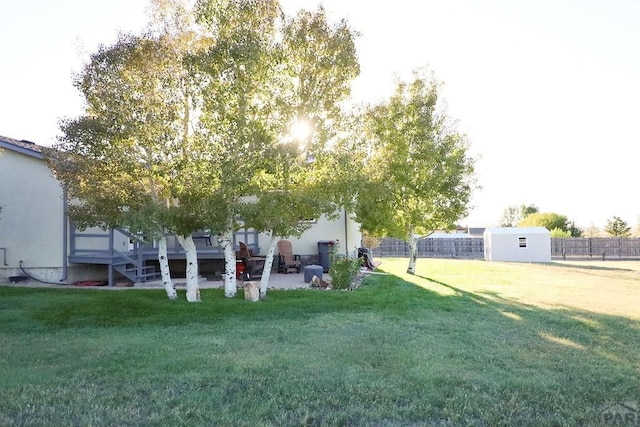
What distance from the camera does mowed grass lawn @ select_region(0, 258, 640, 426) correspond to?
145 inches

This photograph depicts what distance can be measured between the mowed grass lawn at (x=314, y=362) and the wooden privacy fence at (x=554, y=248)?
76.5ft

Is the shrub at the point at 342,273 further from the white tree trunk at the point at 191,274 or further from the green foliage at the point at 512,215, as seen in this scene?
the green foliage at the point at 512,215

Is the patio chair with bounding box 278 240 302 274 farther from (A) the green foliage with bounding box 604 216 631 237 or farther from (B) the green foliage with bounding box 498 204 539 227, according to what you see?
(B) the green foliage with bounding box 498 204 539 227

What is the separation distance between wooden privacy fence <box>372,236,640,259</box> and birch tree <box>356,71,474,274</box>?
50.1 feet

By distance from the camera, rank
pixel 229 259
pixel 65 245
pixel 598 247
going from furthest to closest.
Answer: pixel 598 247 < pixel 65 245 < pixel 229 259

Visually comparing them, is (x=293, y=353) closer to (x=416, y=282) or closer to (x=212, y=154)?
(x=212, y=154)

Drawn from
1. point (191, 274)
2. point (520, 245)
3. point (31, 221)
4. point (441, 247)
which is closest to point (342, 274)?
point (191, 274)

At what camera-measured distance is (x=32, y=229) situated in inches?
524

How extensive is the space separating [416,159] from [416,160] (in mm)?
40

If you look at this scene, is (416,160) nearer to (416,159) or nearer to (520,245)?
(416,159)

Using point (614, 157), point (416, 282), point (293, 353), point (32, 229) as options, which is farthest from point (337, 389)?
point (614, 157)

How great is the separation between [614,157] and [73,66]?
1566 inches

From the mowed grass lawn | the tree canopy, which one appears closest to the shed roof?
the mowed grass lawn

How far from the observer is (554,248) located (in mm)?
31406
